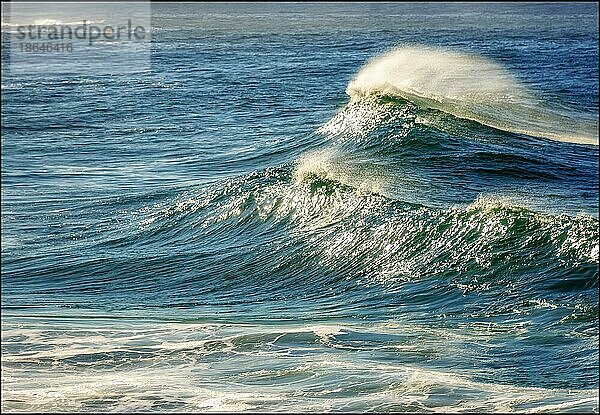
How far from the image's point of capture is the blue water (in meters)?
8.24

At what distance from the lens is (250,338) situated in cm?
947

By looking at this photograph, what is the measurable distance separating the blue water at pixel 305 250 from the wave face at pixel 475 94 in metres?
0.16

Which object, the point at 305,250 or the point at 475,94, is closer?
the point at 305,250

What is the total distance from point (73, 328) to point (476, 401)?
442 cm

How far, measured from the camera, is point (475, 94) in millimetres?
26875

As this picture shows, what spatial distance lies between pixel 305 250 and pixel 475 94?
14.9 metres

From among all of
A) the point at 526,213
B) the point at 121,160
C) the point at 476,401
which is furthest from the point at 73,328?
the point at 121,160

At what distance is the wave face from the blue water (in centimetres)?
16

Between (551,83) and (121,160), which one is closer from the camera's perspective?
(121,160)

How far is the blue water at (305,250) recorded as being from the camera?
8242 mm

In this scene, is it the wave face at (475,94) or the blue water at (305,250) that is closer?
the blue water at (305,250)

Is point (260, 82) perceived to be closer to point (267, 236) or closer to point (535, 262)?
point (267, 236)

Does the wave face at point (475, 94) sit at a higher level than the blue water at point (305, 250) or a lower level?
higher

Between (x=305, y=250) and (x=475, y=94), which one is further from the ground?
(x=475, y=94)
